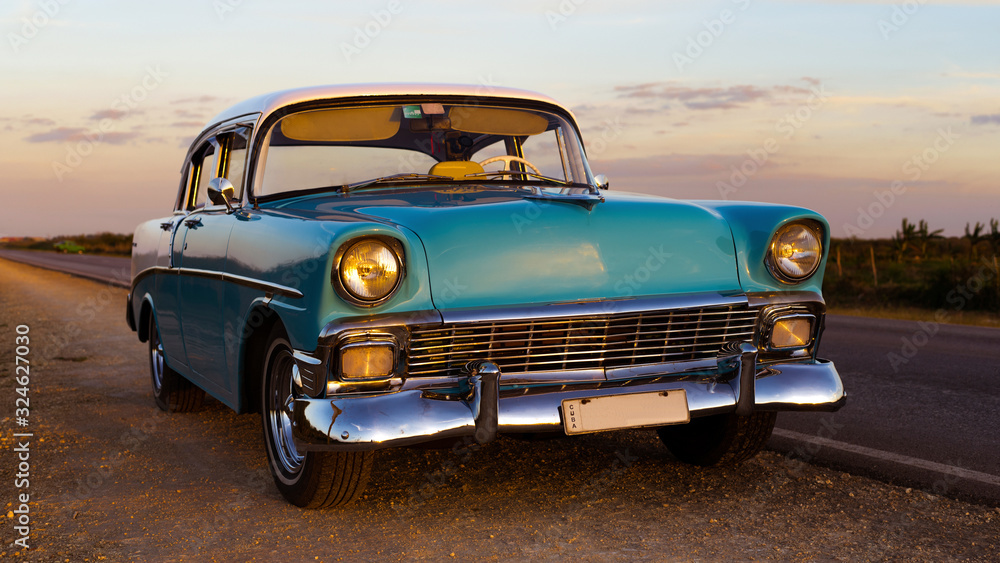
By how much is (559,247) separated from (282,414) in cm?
139

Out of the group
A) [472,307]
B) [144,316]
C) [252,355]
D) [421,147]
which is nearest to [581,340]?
[472,307]

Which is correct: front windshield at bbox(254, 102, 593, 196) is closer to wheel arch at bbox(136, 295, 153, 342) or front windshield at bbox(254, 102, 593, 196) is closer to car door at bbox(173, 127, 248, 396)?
car door at bbox(173, 127, 248, 396)

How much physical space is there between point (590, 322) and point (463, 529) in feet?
2.95

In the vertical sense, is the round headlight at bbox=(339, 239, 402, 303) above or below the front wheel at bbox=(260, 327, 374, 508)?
above

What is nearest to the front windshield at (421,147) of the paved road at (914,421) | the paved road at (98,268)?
the paved road at (914,421)

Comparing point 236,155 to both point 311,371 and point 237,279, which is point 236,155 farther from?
point 311,371

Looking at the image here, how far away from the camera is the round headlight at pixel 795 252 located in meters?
3.69

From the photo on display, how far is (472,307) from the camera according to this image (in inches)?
128

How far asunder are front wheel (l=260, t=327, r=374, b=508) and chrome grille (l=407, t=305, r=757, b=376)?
21.1 inches

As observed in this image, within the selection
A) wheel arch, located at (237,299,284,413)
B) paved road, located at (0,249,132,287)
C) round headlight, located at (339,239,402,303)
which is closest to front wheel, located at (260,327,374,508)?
wheel arch, located at (237,299,284,413)

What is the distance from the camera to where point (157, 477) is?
418 cm

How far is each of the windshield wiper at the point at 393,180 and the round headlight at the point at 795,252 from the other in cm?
154

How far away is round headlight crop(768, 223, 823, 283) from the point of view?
12.1 ft

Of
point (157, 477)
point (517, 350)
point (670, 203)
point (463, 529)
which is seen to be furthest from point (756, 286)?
point (157, 477)
